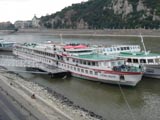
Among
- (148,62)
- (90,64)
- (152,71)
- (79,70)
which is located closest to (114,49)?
(148,62)

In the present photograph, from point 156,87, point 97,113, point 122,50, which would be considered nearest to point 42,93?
point 97,113

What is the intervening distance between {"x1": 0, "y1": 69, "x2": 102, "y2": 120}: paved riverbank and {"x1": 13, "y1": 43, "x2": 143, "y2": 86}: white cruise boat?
286 inches

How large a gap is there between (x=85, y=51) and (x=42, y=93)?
14.8 m

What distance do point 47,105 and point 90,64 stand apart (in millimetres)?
15382

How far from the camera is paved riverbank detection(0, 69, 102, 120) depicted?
2898 cm

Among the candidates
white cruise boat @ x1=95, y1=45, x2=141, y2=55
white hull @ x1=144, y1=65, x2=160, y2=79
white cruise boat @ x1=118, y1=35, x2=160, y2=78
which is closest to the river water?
white hull @ x1=144, y1=65, x2=160, y2=79

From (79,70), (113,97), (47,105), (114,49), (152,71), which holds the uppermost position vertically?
(114,49)

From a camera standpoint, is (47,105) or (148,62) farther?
(148,62)

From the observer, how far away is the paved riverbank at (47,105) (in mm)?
28975

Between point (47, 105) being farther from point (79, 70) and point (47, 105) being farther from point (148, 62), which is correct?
point (148, 62)

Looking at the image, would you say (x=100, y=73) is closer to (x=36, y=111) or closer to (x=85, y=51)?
(x=85, y=51)

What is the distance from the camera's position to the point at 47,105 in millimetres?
32469

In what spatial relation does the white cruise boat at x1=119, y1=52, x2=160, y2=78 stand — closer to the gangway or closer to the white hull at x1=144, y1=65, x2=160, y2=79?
the white hull at x1=144, y1=65, x2=160, y2=79

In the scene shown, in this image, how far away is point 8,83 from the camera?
140 feet
